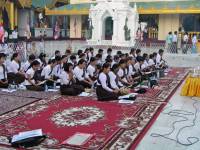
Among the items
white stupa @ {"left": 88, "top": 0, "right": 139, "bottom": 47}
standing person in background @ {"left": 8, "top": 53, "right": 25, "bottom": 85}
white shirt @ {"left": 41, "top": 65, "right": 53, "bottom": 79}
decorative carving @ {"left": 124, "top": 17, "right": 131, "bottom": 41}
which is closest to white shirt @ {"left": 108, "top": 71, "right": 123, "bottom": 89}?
white shirt @ {"left": 41, "top": 65, "right": 53, "bottom": 79}

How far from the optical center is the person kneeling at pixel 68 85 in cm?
924

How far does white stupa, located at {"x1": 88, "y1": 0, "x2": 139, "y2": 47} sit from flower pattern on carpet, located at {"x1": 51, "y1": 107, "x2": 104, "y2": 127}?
1427 cm

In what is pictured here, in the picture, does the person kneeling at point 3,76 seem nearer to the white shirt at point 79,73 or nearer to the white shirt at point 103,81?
the white shirt at point 79,73

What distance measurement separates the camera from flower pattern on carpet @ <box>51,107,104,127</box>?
6775 mm

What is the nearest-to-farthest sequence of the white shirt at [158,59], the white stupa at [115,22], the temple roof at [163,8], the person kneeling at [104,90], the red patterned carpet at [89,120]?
the red patterned carpet at [89,120], the person kneeling at [104,90], the white shirt at [158,59], the white stupa at [115,22], the temple roof at [163,8]

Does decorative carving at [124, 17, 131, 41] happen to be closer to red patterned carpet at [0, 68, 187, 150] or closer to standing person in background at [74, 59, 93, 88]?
standing person in background at [74, 59, 93, 88]

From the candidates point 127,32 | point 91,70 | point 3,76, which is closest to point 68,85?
point 91,70

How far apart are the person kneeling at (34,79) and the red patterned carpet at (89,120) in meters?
1.29

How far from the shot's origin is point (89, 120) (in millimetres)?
6926

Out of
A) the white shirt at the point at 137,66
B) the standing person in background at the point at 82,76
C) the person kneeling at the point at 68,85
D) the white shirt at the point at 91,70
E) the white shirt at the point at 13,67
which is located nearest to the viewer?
the person kneeling at the point at 68,85

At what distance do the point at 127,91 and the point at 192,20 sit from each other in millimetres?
16798

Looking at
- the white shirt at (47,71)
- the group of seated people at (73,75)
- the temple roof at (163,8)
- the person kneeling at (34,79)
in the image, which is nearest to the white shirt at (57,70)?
the group of seated people at (73,75)

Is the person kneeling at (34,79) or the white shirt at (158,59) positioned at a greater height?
the white shirt at (158,59)

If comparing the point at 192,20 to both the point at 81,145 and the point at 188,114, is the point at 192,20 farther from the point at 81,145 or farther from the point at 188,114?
the point at 81,145
